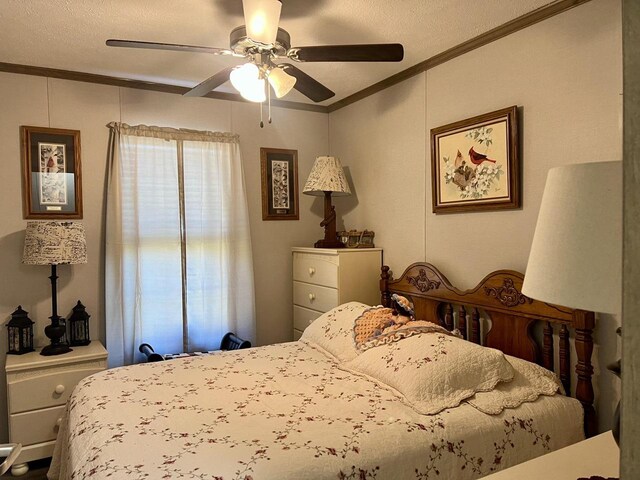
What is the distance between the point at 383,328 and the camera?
2.48 m

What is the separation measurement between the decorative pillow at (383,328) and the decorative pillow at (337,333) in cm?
5

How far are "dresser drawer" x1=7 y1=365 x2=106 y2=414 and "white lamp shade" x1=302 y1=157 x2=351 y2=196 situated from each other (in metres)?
2.05

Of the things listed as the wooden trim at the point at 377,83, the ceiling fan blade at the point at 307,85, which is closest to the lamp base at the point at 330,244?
the wooden trim at the point at 377,83

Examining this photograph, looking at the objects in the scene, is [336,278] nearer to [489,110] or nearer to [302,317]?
[302,317]

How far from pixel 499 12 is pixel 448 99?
0.62 m

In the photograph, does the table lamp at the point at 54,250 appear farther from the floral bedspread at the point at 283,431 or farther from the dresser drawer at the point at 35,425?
the floral bedspread at the point at 283,431

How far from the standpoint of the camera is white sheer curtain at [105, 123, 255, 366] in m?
3.24

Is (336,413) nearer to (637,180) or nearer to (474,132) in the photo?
(637,180)

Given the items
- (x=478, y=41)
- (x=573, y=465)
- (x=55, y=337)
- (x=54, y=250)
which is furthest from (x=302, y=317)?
(x=573, y=465)

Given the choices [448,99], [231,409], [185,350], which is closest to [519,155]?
[448,99]

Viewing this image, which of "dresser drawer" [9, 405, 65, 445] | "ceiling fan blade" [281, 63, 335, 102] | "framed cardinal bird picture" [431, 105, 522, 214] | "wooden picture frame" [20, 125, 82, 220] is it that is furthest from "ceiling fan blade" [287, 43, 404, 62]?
"dresser drawer" [9, 405, 65, 445]

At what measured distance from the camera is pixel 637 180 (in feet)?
1.43

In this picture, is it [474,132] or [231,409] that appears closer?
[231,409]

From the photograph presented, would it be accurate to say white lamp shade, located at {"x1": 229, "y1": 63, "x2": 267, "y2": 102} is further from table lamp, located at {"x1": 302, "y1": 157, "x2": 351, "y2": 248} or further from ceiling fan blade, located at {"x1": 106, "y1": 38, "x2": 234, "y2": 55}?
table lamp, located at {"x1": 302, "y1": 157, "x2": 351, "y2": 248}
